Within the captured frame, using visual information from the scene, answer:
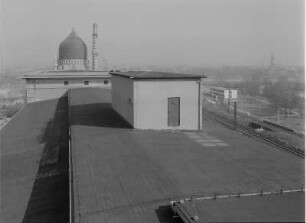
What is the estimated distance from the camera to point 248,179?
620cm

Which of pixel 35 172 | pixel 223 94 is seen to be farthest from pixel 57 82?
pixel 223 94

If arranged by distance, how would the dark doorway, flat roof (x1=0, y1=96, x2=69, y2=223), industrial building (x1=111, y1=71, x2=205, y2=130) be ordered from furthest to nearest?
the dark doorway → industrial building (x1=111, y1=71, x2=205, y2=130) → flat roof (x1=0, y1=96, x2=69, y2=223)

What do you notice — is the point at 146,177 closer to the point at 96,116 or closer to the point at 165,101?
the point at 165,101

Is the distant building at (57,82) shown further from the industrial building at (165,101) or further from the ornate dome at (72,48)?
the industrial building at (165,101)

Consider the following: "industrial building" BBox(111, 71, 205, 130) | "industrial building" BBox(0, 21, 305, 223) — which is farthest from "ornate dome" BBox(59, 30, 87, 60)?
"industrial building" BBox(111, 71, 205, 130)

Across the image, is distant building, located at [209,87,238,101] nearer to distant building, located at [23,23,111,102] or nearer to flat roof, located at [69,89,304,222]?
distant building, located at [23,23,111,102]

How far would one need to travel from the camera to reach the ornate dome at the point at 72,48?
1543 inches

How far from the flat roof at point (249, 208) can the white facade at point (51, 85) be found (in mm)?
22772

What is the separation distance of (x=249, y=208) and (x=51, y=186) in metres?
5.52

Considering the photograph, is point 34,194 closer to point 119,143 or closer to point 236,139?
point 119,143

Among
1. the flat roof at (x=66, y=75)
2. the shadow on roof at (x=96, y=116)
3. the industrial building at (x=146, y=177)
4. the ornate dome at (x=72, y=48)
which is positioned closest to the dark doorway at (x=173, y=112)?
the industrial building at (x=146, y=177)

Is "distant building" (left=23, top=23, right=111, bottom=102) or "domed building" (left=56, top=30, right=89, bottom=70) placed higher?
Result: "domed building" (left=56, top=30, right=89, bottom=70)

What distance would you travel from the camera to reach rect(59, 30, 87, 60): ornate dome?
39.2 m

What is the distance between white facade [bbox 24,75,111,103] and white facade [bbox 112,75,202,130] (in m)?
15.7
